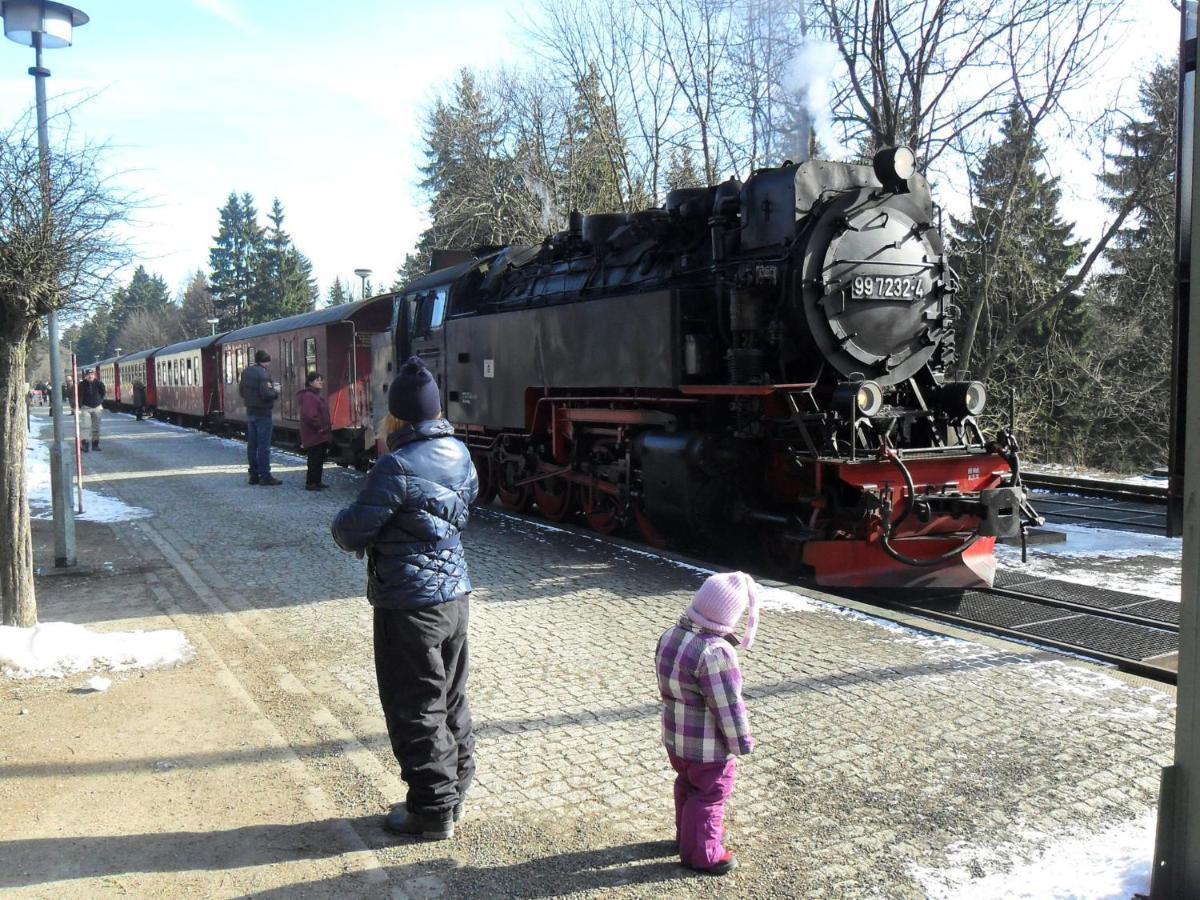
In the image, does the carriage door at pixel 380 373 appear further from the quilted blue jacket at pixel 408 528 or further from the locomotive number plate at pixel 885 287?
the quilted blue jacket at pixel 408 528

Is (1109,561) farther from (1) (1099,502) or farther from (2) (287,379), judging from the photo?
(2) (287,379)

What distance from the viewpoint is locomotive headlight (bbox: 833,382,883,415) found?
23.3ft

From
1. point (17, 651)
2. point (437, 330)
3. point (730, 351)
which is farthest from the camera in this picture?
point (437, 330)

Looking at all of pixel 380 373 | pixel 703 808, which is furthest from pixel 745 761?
pixel 380 373

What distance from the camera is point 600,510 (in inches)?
392

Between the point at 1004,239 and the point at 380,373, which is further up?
the point at 1004,239

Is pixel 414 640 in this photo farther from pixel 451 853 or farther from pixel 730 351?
pixel 730 351

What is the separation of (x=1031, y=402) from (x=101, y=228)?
61.3 ft

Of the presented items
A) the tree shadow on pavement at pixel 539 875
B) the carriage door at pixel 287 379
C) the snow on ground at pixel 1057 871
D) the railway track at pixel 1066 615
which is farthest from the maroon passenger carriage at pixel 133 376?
the snow on ground at pixel 1057 871

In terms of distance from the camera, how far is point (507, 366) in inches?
422

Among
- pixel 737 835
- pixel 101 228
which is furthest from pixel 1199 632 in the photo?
pixel 101 228

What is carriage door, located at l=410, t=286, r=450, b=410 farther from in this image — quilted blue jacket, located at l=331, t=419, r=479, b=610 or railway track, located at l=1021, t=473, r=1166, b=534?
quilted blue jacket, located at l=331, t=419, r=479, b=610

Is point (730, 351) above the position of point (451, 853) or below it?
above

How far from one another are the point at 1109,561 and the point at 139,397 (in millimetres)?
36415
